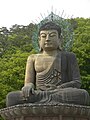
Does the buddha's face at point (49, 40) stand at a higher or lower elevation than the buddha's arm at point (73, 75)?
higher

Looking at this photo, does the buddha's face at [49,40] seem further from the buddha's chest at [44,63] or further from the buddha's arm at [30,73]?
the buddha's arm at [30,73]

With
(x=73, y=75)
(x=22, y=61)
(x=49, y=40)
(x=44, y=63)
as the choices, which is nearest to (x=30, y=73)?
(x=44, y=63)

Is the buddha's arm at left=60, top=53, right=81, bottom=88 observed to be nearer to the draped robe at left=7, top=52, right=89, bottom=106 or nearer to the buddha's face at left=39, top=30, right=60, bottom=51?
the draped robe at left=7, top=52, right=89, bottom=106

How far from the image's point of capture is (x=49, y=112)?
343 inches

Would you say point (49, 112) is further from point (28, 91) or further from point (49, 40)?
point (49, 40)

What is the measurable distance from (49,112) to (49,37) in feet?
7.17

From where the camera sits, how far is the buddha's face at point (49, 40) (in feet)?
33.6

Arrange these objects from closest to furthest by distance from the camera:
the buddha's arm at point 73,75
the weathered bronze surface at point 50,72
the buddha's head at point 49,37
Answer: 1. the weathered bronze surface at point 50,72
2. the buddha's arm at point 73,75
3. the buddha's head at point 49,37

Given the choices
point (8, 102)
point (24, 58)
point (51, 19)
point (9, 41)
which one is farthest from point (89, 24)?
point (8, 102)

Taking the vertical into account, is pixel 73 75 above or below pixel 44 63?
below

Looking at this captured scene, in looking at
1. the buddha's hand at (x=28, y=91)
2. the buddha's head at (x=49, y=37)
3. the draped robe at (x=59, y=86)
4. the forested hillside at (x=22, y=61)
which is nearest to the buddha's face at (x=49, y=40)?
the buddha's head at (x=49, y=37)

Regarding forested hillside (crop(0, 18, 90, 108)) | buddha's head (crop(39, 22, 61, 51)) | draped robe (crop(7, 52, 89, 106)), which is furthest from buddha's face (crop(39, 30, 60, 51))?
forested hillside (crop(0, 18, 90, 108))

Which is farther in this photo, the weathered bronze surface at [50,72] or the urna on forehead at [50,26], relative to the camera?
the urna on forehead at [50,26]

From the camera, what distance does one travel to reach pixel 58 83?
32.7 ft
